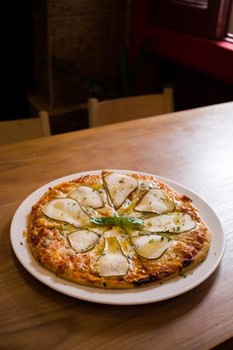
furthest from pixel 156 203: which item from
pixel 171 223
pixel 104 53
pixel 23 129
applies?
pixel 104 53

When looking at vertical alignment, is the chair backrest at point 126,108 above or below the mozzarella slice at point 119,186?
below

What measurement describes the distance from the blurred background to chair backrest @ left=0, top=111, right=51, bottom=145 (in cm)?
120

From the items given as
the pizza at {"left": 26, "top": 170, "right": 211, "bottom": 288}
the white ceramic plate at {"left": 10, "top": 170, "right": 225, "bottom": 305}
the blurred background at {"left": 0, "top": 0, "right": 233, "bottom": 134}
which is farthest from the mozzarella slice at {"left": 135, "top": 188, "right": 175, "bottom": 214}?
the blurred background at {"left": 0, "top": 0, "right": 233, "bottom": 134}

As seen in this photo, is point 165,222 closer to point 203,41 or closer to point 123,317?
point 123,317

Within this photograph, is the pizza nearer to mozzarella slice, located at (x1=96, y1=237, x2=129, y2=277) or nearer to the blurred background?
mozzarella slice, located at (x1=96, y1=237, x2=129, y2=277)

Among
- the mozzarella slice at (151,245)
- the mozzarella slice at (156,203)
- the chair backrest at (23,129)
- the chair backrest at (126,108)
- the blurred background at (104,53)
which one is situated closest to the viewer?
the mozzarella slice at (151,245)

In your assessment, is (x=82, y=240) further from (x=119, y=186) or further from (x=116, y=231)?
(x=119, y=186)

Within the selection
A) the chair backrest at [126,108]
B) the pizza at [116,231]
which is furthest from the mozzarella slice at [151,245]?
the chair backrest at [126,108]

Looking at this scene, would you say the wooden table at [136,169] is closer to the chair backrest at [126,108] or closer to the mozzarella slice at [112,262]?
the mozzarella slice at [112,262]

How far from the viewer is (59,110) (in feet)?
9.61

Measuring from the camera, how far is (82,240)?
85 cm

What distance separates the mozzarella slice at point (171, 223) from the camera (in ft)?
2.95

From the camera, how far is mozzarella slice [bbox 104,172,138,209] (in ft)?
3.30

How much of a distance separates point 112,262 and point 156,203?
24 centimetres
